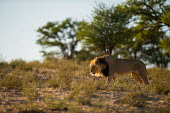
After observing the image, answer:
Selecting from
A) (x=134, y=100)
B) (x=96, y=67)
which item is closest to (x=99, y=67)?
(x=96, y=67)

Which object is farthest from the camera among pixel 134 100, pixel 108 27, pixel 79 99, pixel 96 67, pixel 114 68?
pixel 108 27

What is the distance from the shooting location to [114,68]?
10.2m

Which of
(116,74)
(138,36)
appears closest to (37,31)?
(138,36)

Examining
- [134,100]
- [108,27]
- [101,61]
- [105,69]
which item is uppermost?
[108,27]

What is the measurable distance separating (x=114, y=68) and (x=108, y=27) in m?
12.8

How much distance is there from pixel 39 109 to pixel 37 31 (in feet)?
102

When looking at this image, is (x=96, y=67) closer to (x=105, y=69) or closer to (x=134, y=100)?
(x=105, y=69)

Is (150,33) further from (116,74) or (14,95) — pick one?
(14,95)

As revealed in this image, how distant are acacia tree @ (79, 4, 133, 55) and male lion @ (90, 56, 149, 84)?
12100 millimetres

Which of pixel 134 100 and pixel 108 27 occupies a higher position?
pixel 108 27

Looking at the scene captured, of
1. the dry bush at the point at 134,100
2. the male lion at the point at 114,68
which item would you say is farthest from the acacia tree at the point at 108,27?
the dry bush at the point at 134,100

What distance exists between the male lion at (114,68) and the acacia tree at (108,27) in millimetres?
12100

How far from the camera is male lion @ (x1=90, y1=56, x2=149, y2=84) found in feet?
32.4

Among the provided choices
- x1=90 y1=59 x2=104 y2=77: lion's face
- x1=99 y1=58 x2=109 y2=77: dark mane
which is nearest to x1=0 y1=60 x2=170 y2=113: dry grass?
x1=99 y1=58 x2=109 y2=77: dark mane
